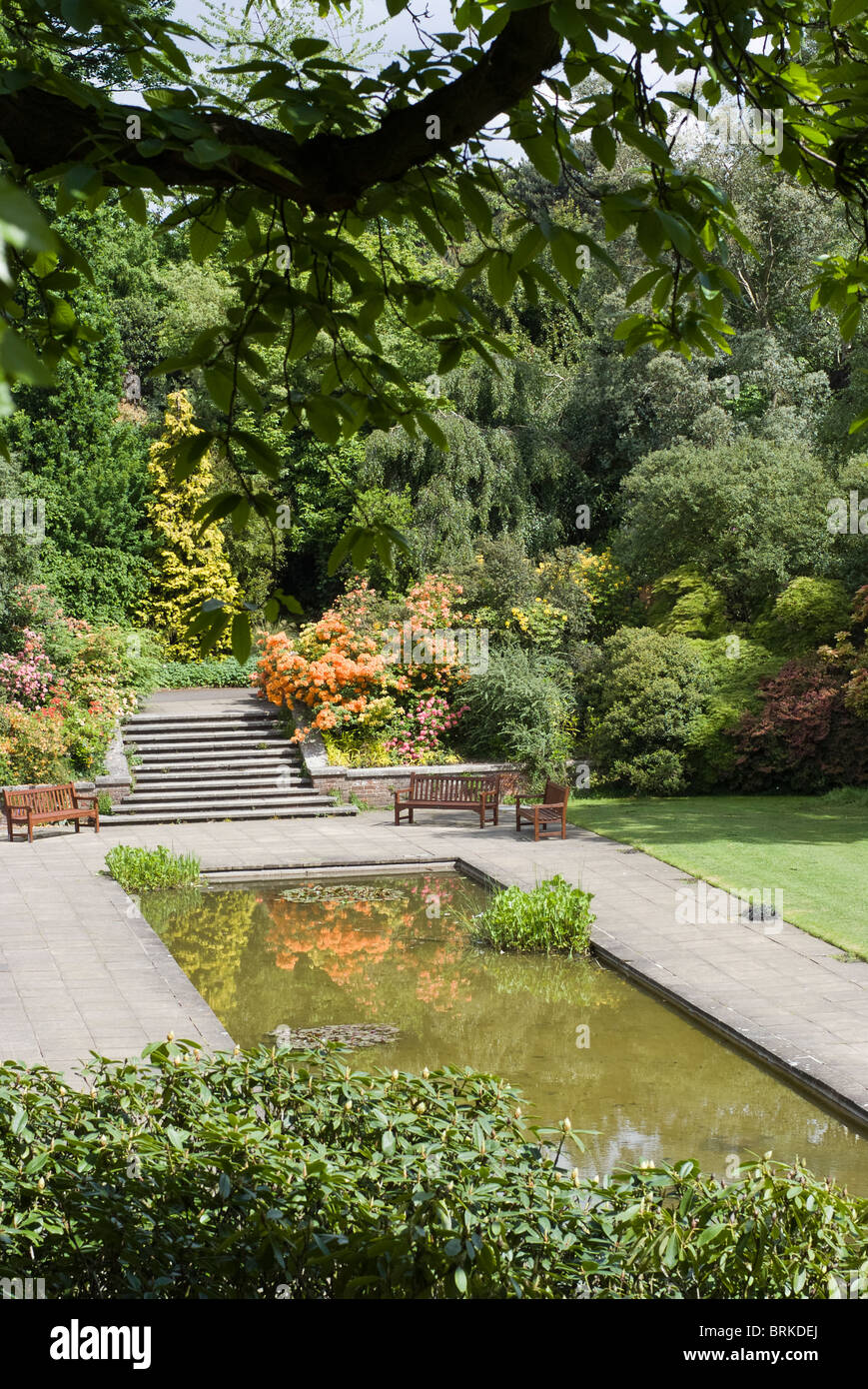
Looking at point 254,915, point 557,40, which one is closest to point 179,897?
point 254,915

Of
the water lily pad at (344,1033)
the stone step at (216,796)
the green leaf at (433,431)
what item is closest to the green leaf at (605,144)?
the green leaf at (433,431)

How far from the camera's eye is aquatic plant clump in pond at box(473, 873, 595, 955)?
9.91 metres

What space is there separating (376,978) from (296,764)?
29.0 feet

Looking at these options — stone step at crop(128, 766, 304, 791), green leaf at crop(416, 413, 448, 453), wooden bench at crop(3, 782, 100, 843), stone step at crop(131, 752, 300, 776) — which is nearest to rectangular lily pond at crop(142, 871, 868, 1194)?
wooden bench at crop(3, 782, 100, 843)

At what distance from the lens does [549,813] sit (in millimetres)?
14500

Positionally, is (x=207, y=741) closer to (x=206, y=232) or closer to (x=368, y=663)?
(x=368, y=663)

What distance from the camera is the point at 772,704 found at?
17.2m

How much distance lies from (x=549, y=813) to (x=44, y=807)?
6213 mm

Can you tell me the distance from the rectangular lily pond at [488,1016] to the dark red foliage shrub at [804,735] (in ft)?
21.4

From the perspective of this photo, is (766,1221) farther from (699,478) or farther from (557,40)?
(699,478)

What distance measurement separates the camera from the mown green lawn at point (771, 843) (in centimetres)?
1068

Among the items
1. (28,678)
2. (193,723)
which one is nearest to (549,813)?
(193,723)

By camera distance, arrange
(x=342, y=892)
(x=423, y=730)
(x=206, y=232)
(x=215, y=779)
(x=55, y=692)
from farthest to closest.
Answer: (x=423, y=730) < (x=55, y=692) < (x=215, y=779) < (x=342, y=892) < (x=206, y=232)

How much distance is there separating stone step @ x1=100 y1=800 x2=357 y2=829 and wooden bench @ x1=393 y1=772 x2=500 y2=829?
108 centimetres
